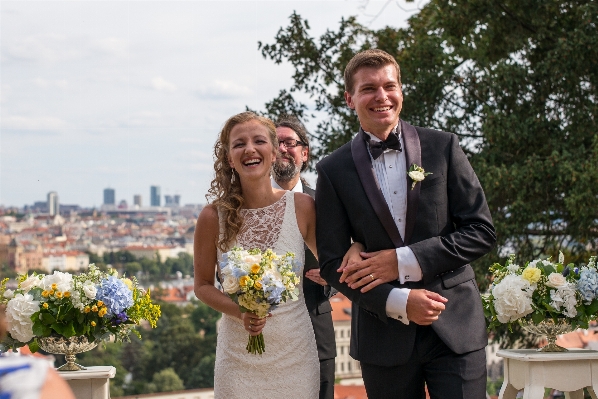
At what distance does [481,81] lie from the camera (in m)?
10.3

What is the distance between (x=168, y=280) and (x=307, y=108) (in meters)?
78.8

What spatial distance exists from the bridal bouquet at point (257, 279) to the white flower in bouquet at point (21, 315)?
4.69 ft

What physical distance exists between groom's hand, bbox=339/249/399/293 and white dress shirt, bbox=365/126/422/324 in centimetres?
3

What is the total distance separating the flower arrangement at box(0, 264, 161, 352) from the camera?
4.52 m

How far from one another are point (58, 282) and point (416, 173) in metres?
2.29

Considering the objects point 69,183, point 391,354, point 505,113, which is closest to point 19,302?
point 391,354

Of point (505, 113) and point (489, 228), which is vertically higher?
point (505, 113)

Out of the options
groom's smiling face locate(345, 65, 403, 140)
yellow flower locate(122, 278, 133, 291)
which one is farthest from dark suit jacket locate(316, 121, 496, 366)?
yellow flower locate(122, 278, 133, 291)

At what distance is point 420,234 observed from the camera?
3.52m

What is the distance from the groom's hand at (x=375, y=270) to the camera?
344 centimetres

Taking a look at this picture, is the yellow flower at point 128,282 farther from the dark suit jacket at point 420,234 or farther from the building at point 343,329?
the building at point 343,329

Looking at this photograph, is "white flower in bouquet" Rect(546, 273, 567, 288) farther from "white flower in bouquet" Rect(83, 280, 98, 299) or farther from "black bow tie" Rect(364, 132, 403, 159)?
"white flower in bouquet" Rect(83, 280, 98, 299)

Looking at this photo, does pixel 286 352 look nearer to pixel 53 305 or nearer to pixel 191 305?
pixel 53 305

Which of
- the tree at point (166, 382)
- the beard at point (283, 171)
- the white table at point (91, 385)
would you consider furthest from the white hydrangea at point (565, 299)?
the tree at point (166, 382)
